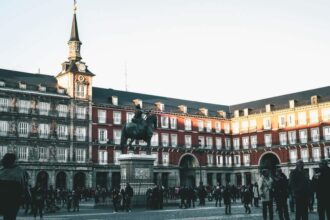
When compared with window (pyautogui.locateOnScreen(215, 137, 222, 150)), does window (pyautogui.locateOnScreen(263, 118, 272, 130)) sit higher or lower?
higher

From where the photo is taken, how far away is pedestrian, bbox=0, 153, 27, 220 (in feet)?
26.5

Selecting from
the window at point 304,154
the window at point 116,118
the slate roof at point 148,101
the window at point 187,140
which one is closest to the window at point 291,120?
the window at point 304,154

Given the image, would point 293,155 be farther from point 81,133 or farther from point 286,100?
point 81,133

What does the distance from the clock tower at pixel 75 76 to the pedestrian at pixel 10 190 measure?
1934 inches

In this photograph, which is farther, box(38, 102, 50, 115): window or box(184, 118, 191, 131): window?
box(184, 118, 191, 131): window

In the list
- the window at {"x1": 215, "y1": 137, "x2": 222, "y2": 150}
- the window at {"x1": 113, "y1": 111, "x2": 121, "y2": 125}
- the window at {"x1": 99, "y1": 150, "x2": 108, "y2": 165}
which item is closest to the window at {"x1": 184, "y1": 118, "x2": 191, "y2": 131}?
the window at {"x1": 215, "y1": 137, "x2": 222, "y2": 150}

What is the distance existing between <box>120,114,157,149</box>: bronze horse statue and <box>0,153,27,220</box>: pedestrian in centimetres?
1968

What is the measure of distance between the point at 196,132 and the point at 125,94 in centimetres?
1316

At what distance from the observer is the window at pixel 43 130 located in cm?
5338

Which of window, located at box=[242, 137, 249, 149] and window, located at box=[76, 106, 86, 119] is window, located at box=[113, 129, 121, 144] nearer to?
window, located at box=[76, 106, 86, 119]

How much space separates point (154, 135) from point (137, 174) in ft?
122

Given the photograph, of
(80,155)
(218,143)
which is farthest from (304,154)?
(80,155)

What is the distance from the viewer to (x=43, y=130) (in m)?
53.7

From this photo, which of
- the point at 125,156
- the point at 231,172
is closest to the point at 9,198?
the point at 125,156
